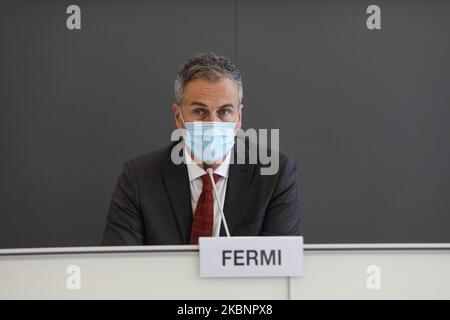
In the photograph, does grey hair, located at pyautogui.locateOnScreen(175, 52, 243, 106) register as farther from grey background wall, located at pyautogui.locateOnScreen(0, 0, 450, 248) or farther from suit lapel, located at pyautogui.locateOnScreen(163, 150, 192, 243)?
grey background wall, located at pyautogui.locateOnScreen(0, 0, 450, 248)

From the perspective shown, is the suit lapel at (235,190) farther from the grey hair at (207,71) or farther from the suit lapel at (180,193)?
the grey hair at (207,71)

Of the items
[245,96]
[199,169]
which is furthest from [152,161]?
[245,96]

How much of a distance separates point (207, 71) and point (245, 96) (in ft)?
3.38

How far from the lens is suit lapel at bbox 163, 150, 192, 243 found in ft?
6.43

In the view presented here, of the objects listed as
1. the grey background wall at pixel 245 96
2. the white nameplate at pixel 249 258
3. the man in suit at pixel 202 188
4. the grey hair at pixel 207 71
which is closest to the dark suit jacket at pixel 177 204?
the man in suit at pixel 202 188

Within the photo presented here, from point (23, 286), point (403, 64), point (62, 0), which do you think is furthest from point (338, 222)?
point (23, 286)

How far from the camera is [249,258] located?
1.57 meters

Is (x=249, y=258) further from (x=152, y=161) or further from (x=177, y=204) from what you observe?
(x=152, y=161)

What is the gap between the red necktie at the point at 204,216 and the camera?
6.31ft

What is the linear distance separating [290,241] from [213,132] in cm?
58

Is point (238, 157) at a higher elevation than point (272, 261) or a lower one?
higher

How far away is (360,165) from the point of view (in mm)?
3346
